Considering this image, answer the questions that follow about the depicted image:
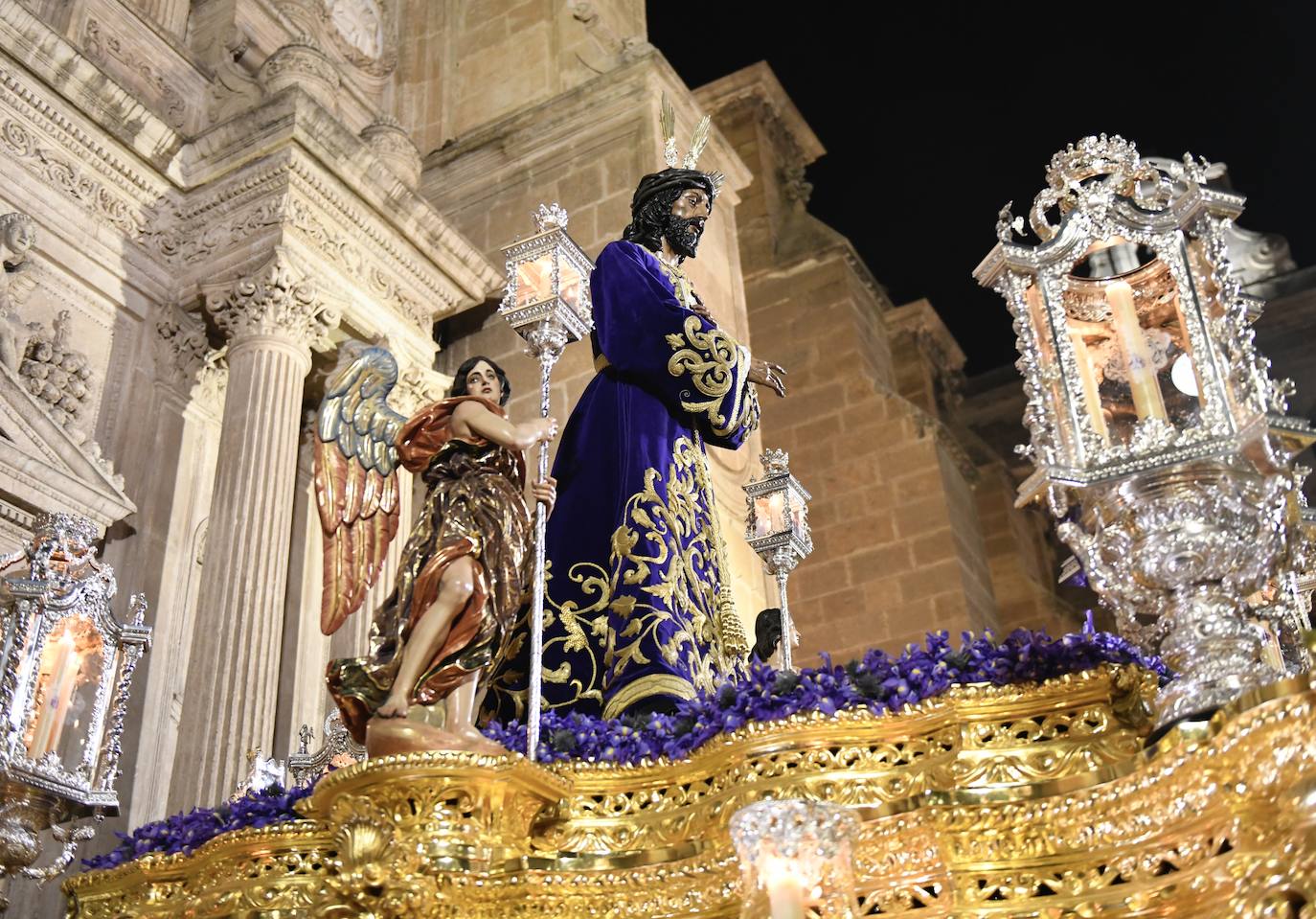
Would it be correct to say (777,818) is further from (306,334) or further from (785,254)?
(785,254)

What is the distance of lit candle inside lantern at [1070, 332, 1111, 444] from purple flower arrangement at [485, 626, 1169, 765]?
1.53ft

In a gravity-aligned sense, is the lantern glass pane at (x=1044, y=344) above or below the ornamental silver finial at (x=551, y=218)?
below

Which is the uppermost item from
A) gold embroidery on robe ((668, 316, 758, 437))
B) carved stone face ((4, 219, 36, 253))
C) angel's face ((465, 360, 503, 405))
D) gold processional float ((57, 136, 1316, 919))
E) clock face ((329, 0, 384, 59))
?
clock face ((329, 0, 384, 59))

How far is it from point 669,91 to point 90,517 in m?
5.07

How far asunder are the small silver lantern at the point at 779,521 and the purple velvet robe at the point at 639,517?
4.28 feet

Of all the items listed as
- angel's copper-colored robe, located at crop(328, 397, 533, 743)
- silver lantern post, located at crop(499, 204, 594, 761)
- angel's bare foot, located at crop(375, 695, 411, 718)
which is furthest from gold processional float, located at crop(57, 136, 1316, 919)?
silver lantern post, located at crop(499, 204, 594, 761)

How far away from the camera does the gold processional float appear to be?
2.31 metres

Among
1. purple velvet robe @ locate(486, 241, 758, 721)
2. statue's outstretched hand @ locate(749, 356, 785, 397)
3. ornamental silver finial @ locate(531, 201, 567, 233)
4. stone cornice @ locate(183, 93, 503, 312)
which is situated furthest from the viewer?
stone cornice @ locate(183, 93, 503, 312)

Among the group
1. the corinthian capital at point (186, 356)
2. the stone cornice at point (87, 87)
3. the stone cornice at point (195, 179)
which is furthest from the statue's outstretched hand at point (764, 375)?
the stone cornice at point (87, 87)

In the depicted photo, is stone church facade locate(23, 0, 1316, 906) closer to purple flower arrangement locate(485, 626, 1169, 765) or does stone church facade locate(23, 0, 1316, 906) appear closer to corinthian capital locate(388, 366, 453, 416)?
corinthian capital locate(388, 366, 453, 416)

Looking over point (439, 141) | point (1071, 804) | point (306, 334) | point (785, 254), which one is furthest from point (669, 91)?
point (1071, 804)

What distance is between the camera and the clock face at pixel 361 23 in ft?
33.8

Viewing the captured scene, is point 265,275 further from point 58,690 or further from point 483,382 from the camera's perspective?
point 483,382

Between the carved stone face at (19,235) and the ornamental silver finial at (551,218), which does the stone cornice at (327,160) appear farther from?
the ornamental silver finial at (551,218)
